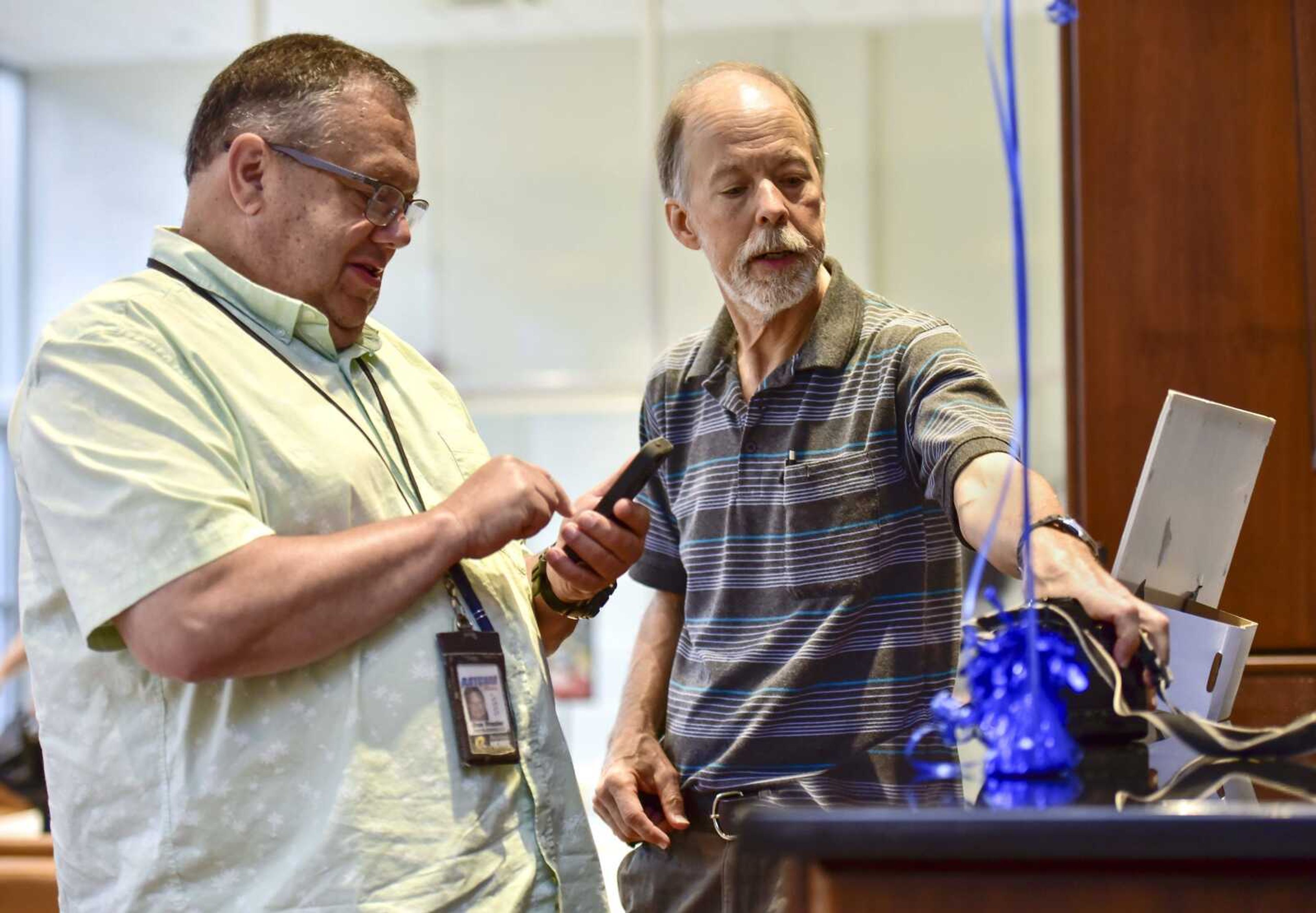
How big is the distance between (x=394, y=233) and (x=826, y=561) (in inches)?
25.3

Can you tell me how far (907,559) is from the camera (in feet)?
5.69

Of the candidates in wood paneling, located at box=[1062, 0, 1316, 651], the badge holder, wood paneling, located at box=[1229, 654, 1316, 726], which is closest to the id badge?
the badge holder

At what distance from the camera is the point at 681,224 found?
2037mm

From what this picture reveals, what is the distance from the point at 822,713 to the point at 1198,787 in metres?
0.79

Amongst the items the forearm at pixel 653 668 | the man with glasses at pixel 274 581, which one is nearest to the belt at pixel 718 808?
the forearm at pixel 653 668

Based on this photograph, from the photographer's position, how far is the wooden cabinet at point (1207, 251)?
2.52m

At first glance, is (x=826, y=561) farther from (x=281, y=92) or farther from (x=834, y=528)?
(x=281, y=92)

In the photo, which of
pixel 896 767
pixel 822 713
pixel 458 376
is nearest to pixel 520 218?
pixel 458 376

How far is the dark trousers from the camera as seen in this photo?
5.53 ft

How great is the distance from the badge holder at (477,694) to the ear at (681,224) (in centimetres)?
74

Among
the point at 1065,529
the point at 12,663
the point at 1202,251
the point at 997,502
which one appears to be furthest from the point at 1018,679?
the point at 12,663

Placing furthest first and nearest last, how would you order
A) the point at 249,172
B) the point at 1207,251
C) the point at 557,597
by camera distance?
the point at 1207,251
the point at 557,597
the point at 249,172

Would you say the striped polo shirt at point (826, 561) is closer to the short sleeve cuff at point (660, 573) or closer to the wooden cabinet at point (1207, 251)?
the short sleeve cuff at point (660, 573)

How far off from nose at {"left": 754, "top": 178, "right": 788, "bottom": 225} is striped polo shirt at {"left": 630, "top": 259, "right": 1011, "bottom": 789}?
4.8 inches
